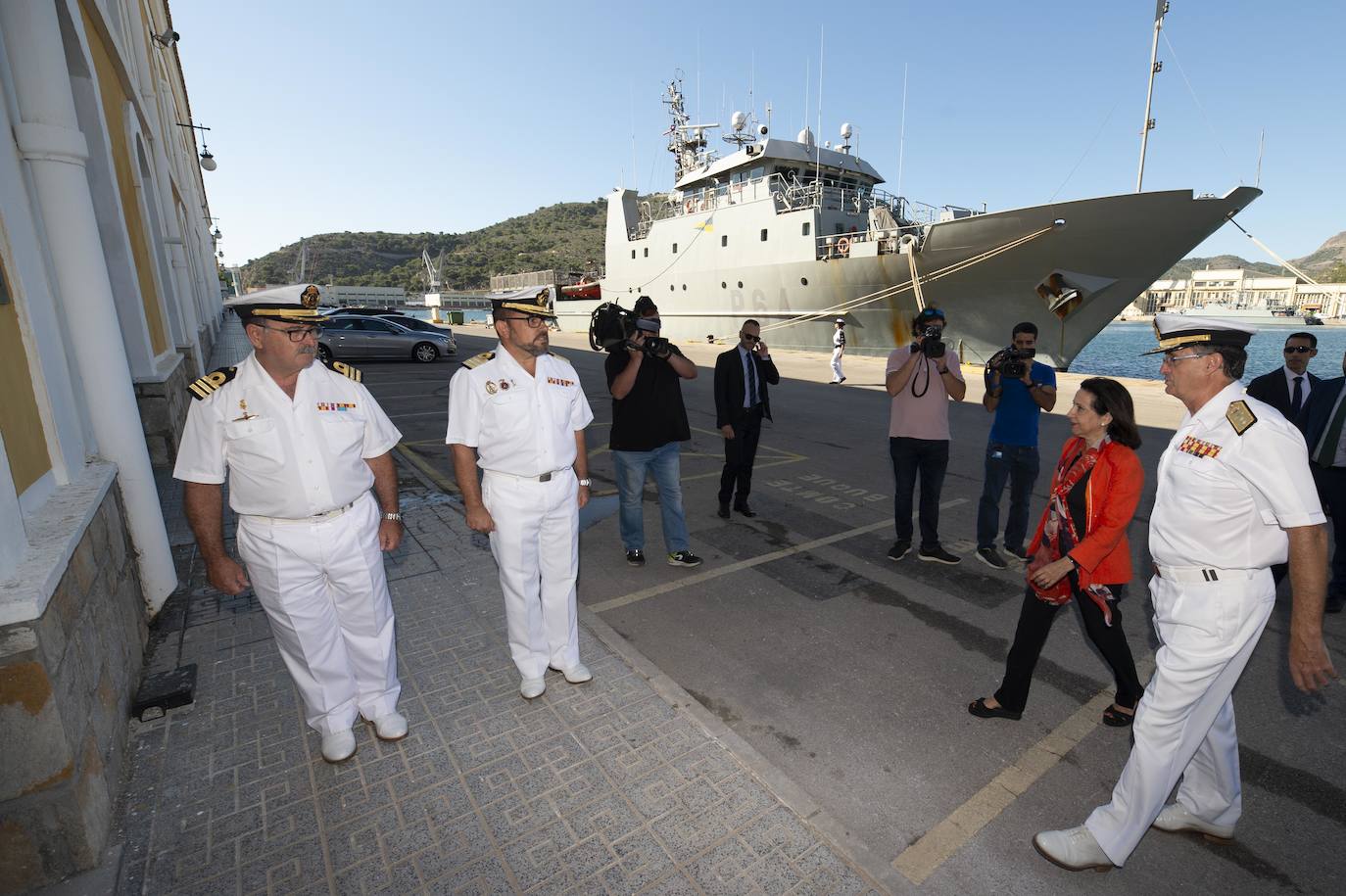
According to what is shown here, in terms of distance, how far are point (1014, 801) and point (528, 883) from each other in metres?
2.10

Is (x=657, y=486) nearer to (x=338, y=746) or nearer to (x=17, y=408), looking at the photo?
(x=338, y=746)

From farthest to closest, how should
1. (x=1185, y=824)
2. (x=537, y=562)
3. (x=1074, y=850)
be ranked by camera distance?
(x=537, y=562) → (x=1185, y=824) → (x=1074, y=850)

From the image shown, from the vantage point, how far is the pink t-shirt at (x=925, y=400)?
5031 millimetres

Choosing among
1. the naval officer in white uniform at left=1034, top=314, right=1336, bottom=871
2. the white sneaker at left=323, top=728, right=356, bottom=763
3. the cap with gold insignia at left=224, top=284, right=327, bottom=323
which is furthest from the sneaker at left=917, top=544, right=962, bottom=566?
the cap with gold insignia at left=224, top=284, right=327, bottom=323

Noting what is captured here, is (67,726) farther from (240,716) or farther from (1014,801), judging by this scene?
(1014,801)

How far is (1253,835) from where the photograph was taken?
252 centimetres

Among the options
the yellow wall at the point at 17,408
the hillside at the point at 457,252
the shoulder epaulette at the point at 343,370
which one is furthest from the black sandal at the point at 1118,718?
the hillside at the point at 457,252

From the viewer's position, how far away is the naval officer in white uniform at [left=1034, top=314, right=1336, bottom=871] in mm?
2016

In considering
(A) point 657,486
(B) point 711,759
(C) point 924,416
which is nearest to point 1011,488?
(C) point 924,416

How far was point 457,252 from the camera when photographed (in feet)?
527

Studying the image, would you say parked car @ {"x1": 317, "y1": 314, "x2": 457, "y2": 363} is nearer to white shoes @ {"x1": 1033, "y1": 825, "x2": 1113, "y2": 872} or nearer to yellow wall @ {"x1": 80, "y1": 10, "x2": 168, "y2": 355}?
yellow wall @ {"x1": 80, "y1": 10, "x2": 168, "y2": 355}

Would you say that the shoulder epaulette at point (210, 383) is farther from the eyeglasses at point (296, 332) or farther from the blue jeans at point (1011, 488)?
the blue jeans at point (1011, 488)

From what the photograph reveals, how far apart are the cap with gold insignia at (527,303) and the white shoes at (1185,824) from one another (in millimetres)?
3512

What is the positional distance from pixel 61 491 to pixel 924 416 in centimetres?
552
